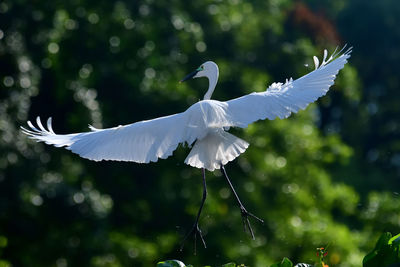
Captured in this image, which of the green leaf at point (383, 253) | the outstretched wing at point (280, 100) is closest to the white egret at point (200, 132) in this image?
the outstretched wing at point (280, 100)

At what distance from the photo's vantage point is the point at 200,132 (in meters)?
5.24

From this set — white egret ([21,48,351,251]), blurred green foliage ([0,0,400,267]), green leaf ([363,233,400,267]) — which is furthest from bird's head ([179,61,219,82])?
blurred green foliage ([0,0,400,267])

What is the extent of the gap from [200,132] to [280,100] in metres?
0.58

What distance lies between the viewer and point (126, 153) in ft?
17.9

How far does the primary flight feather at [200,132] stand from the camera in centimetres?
527

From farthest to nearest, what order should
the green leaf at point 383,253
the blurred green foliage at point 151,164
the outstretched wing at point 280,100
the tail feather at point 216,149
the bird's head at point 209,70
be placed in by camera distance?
the blurred green foliage at point 151,164
the bird's head at point 209,70
the tail feather at point 216,149
the outstretched wing at point 280,100
the green leaf at point 383,253

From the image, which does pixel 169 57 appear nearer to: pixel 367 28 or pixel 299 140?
pixel 299 140

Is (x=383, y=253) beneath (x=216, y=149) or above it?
beneath

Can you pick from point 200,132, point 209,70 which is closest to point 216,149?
point 200,132

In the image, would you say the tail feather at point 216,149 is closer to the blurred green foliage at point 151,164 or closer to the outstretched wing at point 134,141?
the outstretched wing at point 134,141

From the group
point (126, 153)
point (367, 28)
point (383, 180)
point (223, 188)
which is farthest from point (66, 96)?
point (367, 28)

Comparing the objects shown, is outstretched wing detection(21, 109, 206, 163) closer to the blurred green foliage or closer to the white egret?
the white egret

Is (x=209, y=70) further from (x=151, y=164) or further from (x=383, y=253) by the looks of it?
(x=151, y=164)

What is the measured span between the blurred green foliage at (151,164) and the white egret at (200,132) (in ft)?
16.3
